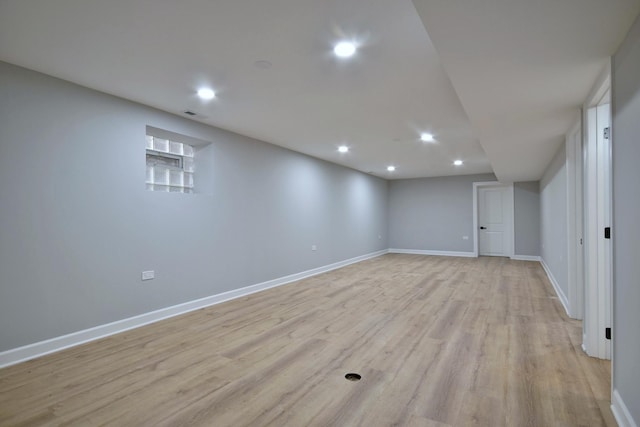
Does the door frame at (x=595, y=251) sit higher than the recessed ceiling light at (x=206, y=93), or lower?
lower

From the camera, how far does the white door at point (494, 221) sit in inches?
352

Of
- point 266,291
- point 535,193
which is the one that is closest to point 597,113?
point 266,291

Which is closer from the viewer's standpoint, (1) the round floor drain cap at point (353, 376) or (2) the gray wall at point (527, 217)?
(1) the round floor drain cap at point (353, 376)

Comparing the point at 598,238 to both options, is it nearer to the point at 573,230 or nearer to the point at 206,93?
the point at 573,230

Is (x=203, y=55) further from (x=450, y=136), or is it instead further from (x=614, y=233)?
(x=450, y=136)

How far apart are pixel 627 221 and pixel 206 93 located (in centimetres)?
331

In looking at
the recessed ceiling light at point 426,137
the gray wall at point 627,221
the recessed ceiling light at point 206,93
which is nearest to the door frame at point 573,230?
the recessed ceiling light at point 426,137

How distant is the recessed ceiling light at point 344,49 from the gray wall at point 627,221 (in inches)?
59.5

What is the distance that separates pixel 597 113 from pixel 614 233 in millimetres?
1364

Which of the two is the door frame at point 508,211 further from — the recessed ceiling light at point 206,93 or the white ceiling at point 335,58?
the recessed ceiling light at point 206,93

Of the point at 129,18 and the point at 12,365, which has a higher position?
the point at 129,18

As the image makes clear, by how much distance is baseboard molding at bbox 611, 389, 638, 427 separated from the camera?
1.63 meters

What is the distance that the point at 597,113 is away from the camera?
2662 mm

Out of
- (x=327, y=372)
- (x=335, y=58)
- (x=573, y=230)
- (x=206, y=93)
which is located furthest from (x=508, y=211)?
(x=206, y=93)
